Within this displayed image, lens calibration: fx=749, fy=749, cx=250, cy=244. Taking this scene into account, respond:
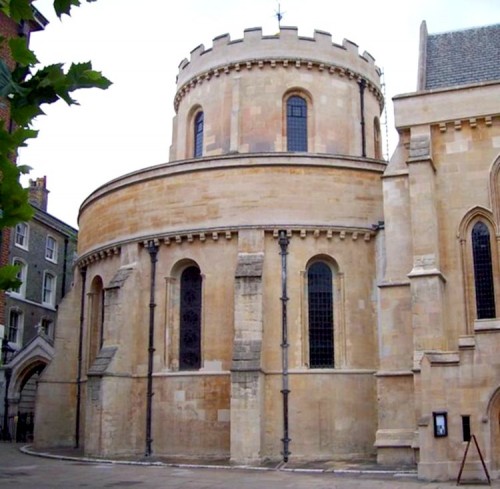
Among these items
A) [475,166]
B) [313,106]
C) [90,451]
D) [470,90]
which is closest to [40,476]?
[90,451]

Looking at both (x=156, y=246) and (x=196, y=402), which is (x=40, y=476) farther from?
(x=156, y=246)

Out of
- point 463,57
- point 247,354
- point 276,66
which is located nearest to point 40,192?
point 276,66

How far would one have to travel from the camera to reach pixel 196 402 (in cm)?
2477

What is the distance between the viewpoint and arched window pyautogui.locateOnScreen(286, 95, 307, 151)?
31.2m

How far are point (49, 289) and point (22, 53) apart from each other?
41276 millimetres

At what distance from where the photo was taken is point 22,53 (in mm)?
4539

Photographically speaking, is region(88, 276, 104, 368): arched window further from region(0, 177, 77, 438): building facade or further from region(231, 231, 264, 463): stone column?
region(231, 231, 264, 463): stone column

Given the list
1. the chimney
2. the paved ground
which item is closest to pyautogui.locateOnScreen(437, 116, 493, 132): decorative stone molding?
the paved ground

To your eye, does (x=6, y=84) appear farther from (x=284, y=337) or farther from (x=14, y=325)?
(x=14, y=325)

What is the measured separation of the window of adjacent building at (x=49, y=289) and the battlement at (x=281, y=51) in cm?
1738

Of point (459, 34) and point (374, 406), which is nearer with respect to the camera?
point (374, 406)

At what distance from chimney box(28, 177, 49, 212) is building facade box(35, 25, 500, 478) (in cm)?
1627

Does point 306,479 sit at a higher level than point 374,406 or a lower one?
lower

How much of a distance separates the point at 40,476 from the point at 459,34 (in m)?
20.3
